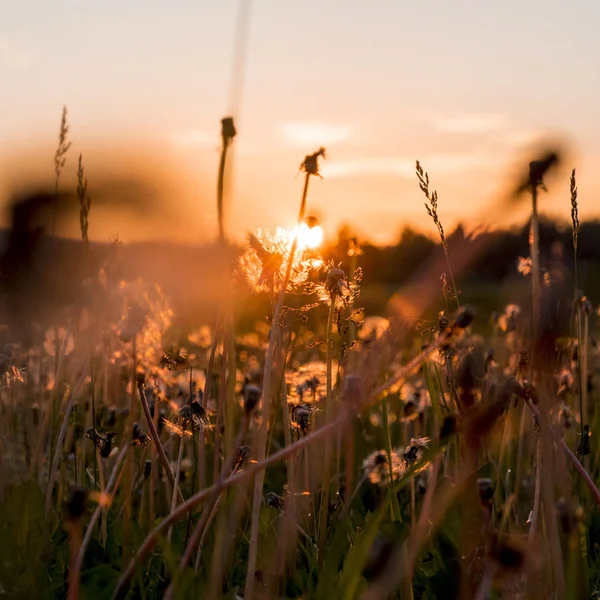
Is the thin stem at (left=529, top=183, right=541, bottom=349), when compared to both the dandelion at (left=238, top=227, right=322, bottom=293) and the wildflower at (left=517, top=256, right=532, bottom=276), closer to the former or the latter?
the dandelion at (left=238, top=227, right=322, bottom=293)

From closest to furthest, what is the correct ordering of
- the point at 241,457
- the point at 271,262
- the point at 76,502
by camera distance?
the point at 76,502 → the point at 241,457 → the point at 271,262

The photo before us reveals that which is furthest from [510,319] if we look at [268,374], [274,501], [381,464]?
[268,374]

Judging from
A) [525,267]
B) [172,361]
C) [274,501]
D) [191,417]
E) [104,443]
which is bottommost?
[274,501]

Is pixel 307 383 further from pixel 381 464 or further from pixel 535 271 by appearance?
pixel 535 271

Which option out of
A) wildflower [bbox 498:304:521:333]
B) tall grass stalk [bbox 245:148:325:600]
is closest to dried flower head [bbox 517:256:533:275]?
wildflower [bbox 498:304:521:333]

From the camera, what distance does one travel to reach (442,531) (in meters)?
2.87

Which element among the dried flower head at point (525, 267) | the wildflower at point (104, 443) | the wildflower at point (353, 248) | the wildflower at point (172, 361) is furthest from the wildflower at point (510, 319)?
the wildflower at point (104, 443)

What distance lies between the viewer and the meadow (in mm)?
1553

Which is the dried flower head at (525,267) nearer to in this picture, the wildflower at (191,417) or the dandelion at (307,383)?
the dandelion at (307,383)

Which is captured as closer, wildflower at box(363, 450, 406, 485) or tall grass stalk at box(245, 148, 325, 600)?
tall grass stalk at box(245, 148, 325, 600)

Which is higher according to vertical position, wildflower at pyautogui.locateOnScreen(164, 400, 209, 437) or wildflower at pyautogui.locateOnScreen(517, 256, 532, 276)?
wildflower at pyautogui.locateOnScreen(517, 256, 532, 276)

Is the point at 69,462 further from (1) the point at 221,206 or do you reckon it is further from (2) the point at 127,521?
(1) the point at 221,206

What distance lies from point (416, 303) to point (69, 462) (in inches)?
96.5

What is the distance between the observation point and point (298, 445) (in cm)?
144
